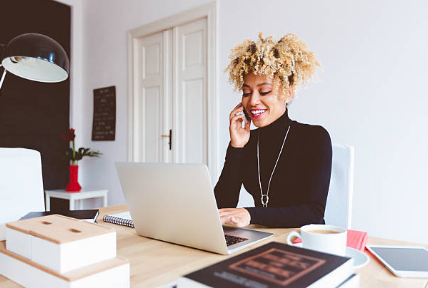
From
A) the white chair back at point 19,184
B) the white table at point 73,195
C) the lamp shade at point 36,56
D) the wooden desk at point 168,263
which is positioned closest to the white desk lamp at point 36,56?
the lamp shade at point 36,56

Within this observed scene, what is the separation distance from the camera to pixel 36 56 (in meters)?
1.12

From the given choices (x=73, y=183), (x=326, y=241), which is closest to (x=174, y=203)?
(x=326, y=241)

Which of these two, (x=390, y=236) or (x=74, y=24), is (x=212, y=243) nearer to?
(x=390, y=236)

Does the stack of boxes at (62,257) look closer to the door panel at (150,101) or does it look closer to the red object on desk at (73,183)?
the door panel at (150,101)

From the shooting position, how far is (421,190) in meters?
1.96

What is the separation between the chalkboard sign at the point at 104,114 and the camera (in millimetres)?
3791

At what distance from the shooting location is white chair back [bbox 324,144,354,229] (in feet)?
4.39

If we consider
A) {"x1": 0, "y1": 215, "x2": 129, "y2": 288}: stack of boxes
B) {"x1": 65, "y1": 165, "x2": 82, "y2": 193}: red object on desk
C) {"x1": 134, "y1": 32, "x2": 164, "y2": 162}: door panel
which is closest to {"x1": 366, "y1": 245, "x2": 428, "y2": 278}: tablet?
{"x1": 0, "y1": 215, "x2": 129, "y2": 288}: stack of boxes

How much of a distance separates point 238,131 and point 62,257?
110 cm

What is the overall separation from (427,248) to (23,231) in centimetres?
95

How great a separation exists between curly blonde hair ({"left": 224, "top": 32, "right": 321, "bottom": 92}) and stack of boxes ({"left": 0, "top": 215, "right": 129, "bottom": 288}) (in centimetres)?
101

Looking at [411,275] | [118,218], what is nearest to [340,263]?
[411,275]

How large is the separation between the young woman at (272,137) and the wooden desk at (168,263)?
0.41 meters

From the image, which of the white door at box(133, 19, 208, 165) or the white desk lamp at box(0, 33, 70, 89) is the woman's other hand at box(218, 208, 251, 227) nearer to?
the white desk lamp at box(0, 33, 70, 89)
